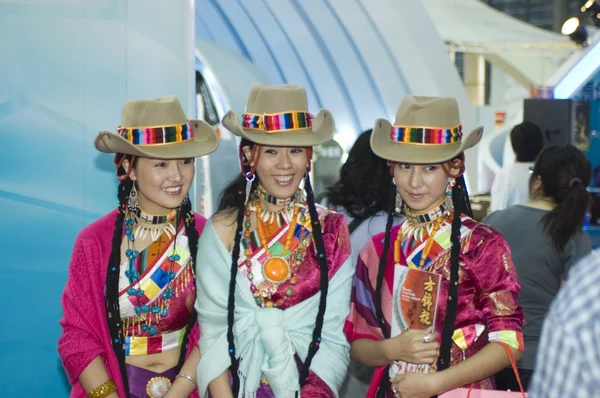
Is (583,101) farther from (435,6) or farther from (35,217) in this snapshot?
(435,6)

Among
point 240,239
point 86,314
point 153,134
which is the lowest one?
point 86,314

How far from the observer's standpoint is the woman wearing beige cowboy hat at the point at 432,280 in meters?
2.00

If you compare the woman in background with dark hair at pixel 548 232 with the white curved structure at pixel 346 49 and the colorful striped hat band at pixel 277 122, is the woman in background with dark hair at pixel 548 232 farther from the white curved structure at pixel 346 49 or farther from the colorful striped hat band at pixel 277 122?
the white curved structure at pixel 346 49

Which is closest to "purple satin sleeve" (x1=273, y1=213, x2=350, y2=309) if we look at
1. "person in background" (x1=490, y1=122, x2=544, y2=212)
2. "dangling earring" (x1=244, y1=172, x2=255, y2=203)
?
"dangling earring" (x1=244, y1=172, x2=255, y2=203)

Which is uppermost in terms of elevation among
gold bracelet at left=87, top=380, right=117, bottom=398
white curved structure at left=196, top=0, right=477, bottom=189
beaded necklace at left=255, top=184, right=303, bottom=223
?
white curved structure at left=196, top=0, right=477, bottom=189

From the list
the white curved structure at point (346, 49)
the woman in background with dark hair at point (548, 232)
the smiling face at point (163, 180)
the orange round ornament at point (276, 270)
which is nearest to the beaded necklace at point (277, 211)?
the orange round ornament at point (276, 270)

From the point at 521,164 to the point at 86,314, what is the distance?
334 cm

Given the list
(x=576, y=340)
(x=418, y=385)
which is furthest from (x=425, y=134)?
(x=576, y=340)

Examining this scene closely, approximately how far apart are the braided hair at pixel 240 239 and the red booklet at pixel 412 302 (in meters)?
0.20

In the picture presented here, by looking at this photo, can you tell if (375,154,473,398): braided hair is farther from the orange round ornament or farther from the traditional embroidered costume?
the orange round ornament

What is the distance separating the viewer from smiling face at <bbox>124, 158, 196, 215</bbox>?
230 centimetres

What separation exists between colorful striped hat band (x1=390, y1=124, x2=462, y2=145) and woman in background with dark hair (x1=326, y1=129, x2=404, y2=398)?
80 centimetres

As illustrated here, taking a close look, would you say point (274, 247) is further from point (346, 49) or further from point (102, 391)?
point (346, 49)

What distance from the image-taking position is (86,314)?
226 cm
